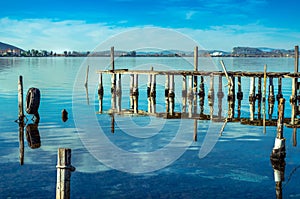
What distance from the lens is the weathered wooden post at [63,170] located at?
9.88 m

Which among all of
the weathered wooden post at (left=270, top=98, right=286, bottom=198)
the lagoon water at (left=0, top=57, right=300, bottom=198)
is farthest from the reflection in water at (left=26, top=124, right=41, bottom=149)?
the weathered wooden post at (left=270, top=98, right=286, bottom=198)

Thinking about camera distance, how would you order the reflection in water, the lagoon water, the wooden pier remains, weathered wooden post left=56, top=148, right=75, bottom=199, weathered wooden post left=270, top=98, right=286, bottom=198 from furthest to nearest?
the wooden pier remains < the reflection in water < weathered wooden post left=270, top=98, right=286, bottom=198 < the lagoon water < weathered wooden post left=56, top=148, right=75, bottom=199

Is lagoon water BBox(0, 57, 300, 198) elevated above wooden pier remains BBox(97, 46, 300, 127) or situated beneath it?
situated beneath

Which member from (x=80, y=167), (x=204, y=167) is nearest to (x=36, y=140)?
(x=80, y=167)

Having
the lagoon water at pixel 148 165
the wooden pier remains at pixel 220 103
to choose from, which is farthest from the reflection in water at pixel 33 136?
the wooden pier remains at pixel 220 103

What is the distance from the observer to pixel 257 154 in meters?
18.3

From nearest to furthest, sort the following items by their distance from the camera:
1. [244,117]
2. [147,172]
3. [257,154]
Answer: [147,172], [257,154], [244,117]

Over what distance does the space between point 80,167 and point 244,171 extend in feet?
20.1

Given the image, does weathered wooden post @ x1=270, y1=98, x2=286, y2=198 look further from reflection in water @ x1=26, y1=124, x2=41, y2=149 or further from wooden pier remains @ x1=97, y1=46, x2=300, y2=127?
reflection in water @ x1=26, y1=124, x2=41, y2=149

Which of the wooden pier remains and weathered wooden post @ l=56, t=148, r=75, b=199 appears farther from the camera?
the wooden pier remains

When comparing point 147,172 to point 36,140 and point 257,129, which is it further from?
Result: point 257,129

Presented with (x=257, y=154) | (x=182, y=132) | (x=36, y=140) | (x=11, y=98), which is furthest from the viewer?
(x=11, y=98)

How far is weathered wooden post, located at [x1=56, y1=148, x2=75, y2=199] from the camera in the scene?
389 inches

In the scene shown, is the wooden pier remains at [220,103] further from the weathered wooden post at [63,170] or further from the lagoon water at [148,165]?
the weathered wooden post at [63,170]
